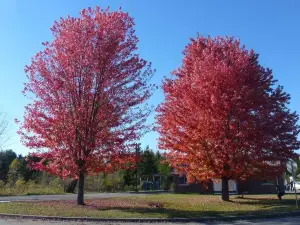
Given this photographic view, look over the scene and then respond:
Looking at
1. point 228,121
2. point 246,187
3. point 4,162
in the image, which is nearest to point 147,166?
point 246,187

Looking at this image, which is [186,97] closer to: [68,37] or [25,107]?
[68,37]

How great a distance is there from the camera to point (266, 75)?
2473 cm

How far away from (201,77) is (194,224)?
10430 mm

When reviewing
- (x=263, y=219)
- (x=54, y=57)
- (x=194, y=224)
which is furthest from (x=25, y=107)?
(x=263, y=219)

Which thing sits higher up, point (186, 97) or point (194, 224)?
point (186, 97)

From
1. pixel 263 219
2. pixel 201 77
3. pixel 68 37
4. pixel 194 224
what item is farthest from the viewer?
pixel 201 77

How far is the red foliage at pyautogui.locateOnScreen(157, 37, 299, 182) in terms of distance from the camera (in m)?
21.7

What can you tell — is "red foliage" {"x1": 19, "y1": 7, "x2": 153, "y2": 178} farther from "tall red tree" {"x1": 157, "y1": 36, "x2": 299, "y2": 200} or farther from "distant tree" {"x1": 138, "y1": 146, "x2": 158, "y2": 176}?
"distant tree" {"x1": 138, "y1": 146, "x2": 158, "y2": 176}

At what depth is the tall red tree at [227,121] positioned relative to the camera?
71.3 feet

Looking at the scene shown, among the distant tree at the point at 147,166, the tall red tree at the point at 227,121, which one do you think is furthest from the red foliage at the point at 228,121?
the distant tree at the point at 147,166

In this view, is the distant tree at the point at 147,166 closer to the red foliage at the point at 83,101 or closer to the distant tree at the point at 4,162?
the distant tree at the point at 4,162

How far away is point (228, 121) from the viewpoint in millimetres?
22031

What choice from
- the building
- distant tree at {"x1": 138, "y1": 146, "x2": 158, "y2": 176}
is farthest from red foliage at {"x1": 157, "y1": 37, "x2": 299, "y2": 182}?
distant tree at {"x1": 138, "y1": 146, "x2": 158, "y2": 176}

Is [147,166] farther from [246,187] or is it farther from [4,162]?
[4,162]
